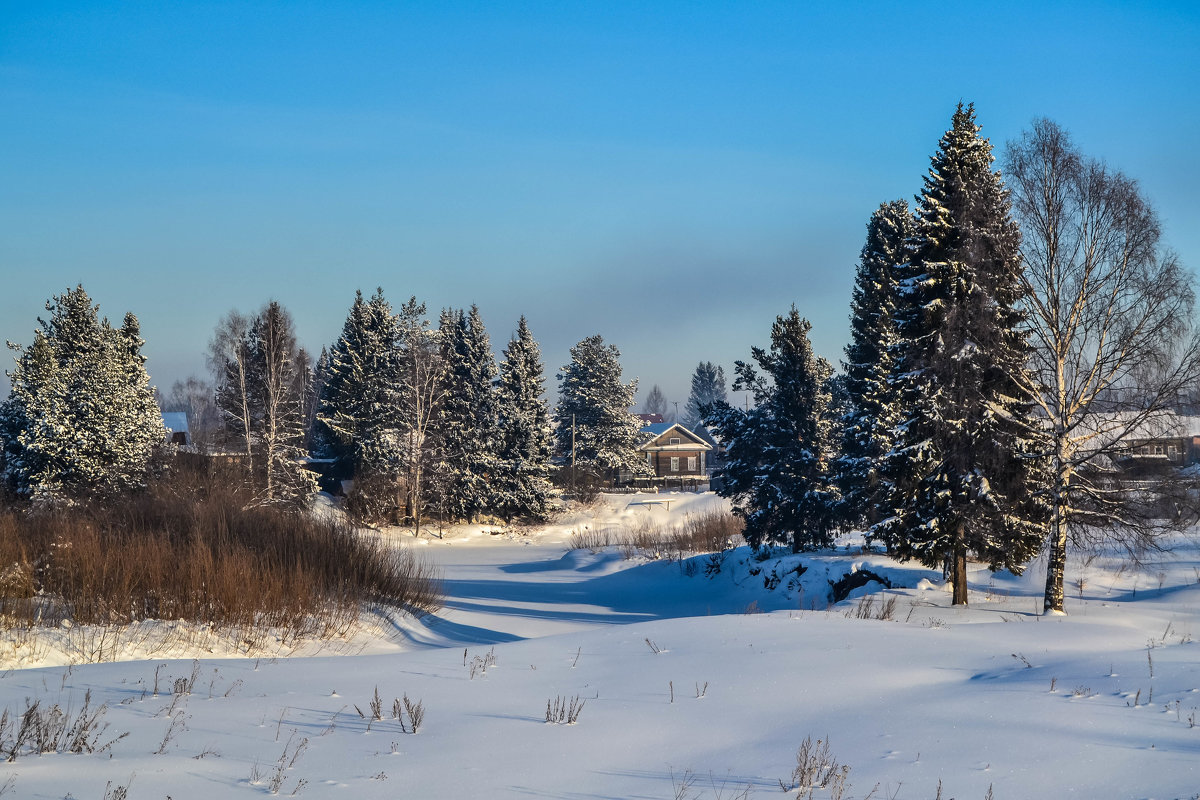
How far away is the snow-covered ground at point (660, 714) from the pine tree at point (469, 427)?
113ft

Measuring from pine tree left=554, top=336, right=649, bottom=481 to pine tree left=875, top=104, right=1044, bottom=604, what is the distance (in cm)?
4877

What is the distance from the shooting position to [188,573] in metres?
14.5

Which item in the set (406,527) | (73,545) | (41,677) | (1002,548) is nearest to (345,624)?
(73,545)

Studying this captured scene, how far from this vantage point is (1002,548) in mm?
18531

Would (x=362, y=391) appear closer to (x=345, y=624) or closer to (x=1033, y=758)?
(x=345, y=624)

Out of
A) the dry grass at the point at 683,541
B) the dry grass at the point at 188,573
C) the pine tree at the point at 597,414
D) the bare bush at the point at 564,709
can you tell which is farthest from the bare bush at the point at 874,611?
the pine tree at the point at 597,414

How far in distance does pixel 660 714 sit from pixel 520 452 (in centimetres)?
4339

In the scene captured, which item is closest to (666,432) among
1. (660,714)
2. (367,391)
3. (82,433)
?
(367,391)

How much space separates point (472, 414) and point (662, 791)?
45.1 m

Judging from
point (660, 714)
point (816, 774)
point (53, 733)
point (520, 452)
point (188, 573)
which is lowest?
point (660, 714)

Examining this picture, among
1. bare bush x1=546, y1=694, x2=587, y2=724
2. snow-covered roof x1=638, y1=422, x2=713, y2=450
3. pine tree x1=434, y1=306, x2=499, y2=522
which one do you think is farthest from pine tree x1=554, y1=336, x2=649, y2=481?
bare bush x1=546, y1=694, x2=587, y2=724

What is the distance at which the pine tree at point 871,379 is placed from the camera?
25.4 metres

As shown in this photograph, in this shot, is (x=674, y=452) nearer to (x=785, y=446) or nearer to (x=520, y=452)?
(x=520, y=452)

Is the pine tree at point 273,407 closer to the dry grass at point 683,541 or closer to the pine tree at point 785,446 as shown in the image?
the dry grass at point 683,541
